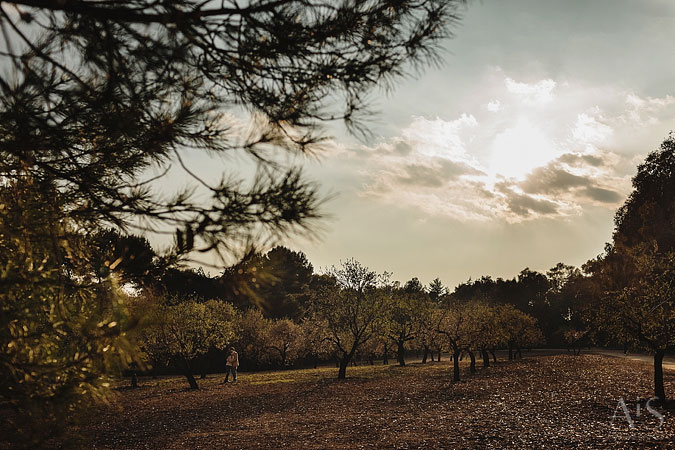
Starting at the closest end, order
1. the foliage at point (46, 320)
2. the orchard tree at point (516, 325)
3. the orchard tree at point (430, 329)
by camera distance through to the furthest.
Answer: the foliage at point (46, 320), the orchard tree at point (430, 329), the orchard tree at point (516, 325)

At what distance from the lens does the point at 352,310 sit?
2862 centimetres

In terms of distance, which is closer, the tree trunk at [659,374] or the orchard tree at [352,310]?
the tree trunk at [659,374]

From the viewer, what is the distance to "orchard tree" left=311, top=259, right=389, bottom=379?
2844 cm

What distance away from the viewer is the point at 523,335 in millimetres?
38062

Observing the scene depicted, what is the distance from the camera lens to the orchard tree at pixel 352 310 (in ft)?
93.3

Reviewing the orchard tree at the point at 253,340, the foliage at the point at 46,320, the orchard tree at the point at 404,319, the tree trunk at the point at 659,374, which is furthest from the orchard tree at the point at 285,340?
the foliage at the point at 46,320

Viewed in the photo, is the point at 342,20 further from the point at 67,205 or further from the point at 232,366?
the point at 232,366

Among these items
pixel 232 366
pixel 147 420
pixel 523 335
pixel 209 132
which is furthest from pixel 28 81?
pixel 523 335

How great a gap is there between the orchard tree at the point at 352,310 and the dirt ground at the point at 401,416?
550 centimetres

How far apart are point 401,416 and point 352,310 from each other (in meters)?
15.3

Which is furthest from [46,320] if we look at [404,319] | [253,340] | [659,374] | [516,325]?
[404,319]

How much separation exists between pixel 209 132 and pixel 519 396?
15.8 metres

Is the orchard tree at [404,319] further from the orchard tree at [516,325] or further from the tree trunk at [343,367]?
the tree trunk at [343,367]

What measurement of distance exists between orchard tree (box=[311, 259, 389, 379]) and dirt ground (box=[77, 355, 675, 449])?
5.50 meters
